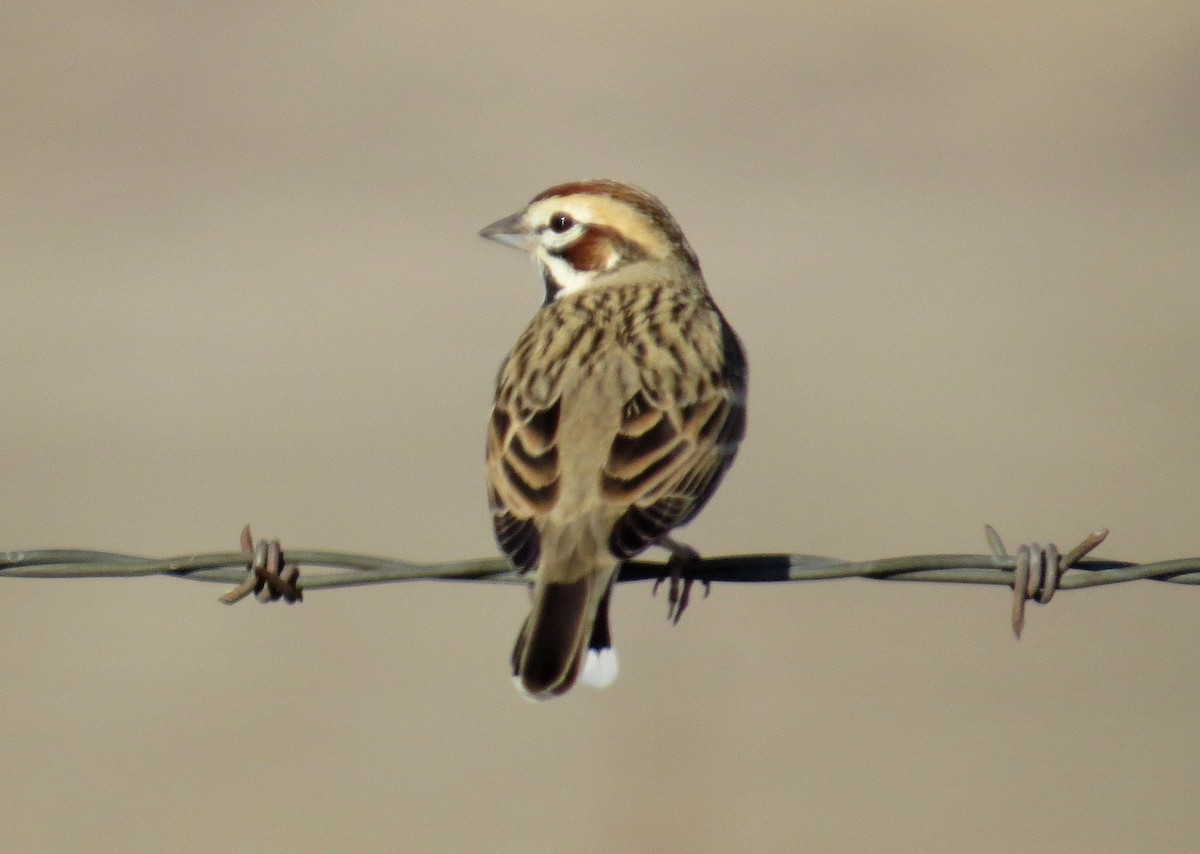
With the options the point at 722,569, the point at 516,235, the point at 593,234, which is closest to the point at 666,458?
the point at 722,569

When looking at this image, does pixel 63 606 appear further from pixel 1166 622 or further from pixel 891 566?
pixel 891 566

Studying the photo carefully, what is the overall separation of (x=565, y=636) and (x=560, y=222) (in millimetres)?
2857

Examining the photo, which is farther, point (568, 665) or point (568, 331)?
point (568, 331)

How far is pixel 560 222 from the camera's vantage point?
8.21m

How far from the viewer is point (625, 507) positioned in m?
6.11

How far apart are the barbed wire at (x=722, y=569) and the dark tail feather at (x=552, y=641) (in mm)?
187

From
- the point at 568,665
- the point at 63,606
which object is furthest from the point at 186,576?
the point at 63,606

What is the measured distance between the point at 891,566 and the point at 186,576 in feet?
6.42

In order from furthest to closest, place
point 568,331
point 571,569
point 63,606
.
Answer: point 63,606, point 568,331, point 571,569

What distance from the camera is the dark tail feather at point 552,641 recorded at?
5664mm

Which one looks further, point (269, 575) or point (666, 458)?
point (666, 458)

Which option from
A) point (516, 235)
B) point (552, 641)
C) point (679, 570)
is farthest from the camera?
point (516, 235)

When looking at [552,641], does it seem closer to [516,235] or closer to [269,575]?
[269,575]

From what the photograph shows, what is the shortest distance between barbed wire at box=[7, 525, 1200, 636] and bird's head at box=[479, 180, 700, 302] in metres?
2.75
